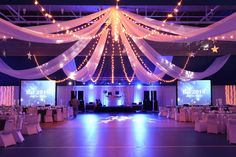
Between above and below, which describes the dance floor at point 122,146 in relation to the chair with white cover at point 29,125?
below

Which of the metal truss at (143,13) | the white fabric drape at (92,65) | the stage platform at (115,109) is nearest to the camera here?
the white fabric drape at (92,65)

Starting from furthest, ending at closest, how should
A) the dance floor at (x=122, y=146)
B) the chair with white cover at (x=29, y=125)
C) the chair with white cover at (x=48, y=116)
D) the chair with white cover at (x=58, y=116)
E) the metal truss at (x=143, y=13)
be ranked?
1. the chair with white cover at (x=58, y=116)
2. the chair with white cover at (x=48, y=116)
3. the metal truss at (x=143, y=13)
4. the chair with white cover at (x=29, y=125)
5. the dance floor at (x=122, y=146)

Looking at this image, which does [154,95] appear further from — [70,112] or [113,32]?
[113,32]

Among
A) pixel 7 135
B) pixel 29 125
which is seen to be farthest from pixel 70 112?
pixel 7 135

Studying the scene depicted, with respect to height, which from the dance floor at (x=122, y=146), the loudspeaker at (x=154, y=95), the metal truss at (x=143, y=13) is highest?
the metal truss at (x=143, y=13)

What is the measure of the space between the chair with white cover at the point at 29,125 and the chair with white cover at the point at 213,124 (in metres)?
5.35

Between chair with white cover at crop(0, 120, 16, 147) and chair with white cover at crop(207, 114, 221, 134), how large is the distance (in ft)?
19.2

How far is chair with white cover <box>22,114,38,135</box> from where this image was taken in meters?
10.7

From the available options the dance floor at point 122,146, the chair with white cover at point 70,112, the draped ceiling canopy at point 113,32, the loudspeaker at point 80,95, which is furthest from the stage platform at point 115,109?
the dance floor at point 122,146

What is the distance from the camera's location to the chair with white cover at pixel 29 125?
1066 cm

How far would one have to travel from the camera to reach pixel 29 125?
10797mm

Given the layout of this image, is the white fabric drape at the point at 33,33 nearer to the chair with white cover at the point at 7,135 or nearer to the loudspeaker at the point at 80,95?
the chair with white cover at the point at 7,135

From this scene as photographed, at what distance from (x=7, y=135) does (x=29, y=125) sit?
2377 millimetres

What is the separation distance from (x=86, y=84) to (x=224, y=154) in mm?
18409
